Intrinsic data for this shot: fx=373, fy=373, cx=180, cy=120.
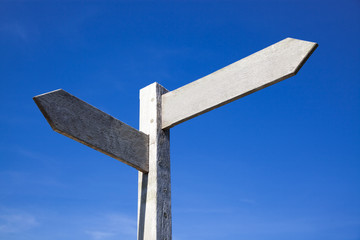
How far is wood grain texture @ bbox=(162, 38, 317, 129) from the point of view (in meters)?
1.60

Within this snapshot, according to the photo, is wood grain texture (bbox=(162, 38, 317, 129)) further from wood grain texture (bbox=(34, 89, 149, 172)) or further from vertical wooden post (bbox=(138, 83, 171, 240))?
wood grain texture (bbox=(34, 89, 149, 172))

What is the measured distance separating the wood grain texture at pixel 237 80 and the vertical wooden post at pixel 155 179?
60mm

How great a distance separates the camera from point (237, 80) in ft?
5.74

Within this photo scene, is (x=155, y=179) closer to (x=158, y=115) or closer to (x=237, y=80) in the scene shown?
(x=158, y=115)

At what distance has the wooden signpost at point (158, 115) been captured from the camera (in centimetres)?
159

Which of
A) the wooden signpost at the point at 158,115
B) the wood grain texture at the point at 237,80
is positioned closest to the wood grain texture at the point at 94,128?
the wooden signpost at the point at 158,115

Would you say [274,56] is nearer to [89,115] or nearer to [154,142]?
[154,142]

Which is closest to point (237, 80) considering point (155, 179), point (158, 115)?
point (158, 115)

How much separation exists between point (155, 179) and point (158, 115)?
1.18 ft

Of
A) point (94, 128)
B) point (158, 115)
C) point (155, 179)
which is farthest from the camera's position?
point (158, 115)

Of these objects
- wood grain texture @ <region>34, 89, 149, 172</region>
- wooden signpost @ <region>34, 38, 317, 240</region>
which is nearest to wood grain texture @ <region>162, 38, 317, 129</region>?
wooden signpost @ <region>34, 38, 317, 240</region>

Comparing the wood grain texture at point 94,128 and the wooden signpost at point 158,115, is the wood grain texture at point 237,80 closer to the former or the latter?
the wooden signpost at point 158,115

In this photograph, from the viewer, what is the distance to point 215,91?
71.5 inches

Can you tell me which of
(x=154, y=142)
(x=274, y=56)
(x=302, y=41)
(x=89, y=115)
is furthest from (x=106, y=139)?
(x=302, y=41)
